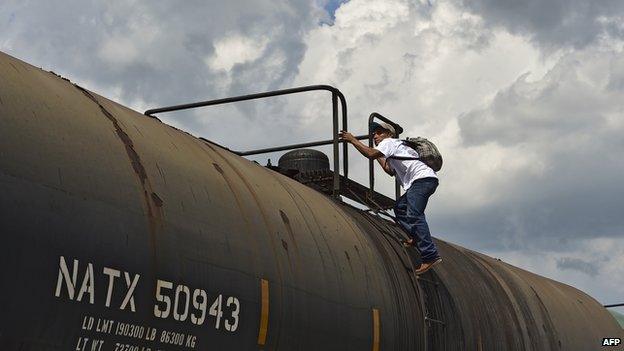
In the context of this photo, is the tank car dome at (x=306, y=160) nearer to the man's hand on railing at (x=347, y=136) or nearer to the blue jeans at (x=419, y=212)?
the man's hand on railing at (x=347, y=136)

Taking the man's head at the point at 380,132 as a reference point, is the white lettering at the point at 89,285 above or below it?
below

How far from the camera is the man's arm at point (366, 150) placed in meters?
8.12

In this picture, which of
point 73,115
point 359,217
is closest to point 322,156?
point 359,217

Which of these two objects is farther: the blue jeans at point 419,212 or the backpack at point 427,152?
the backpack at point 427,152

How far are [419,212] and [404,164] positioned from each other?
47 centimetres

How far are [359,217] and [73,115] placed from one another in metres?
3.66

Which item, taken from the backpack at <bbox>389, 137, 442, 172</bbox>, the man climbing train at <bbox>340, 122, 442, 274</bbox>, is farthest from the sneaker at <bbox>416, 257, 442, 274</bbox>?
the backpack at <bbox>389, 137, 442, 172</bbox>

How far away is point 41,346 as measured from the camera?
3758 mm

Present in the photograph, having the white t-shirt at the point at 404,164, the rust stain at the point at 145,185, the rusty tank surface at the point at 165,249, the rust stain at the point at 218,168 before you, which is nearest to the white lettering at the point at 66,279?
the rusty tank surface at the point at 165,249

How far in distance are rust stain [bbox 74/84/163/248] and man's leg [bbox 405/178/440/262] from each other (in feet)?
11.9

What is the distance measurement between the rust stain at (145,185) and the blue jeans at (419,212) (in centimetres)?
363

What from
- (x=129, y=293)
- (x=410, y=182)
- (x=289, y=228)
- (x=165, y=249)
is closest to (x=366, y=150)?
(x=410, y=182)

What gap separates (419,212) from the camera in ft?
26.3

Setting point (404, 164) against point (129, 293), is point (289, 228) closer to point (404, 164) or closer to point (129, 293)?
point (129, 293)
